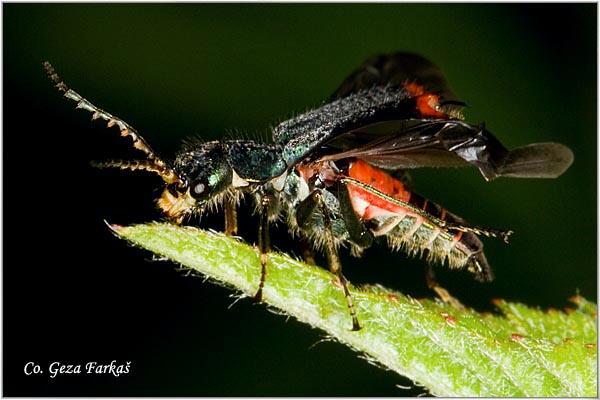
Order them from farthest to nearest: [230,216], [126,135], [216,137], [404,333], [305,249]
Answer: [216,137] < [305,249] < [230,216] < [126,135] < [404,333]

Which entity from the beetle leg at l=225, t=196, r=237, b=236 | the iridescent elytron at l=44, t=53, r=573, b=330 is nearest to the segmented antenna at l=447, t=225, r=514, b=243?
the iridescent elytron at l=44, t=53, r=573, b=330

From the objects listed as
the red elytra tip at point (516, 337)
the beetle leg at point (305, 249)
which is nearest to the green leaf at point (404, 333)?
the red elytra tip at point (516, 337)

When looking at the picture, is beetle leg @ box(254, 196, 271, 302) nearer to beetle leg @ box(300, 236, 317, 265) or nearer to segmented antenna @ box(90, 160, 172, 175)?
beetle leg @ box(300, 236, 317, 265)

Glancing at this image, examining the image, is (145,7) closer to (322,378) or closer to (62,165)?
(62,165)

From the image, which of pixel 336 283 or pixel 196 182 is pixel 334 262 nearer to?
pixel 336 283

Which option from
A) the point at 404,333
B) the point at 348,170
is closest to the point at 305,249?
the point at 348,170

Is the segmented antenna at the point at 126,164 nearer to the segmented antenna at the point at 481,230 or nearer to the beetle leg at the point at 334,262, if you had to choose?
the beetle leg at the point at 334,262
